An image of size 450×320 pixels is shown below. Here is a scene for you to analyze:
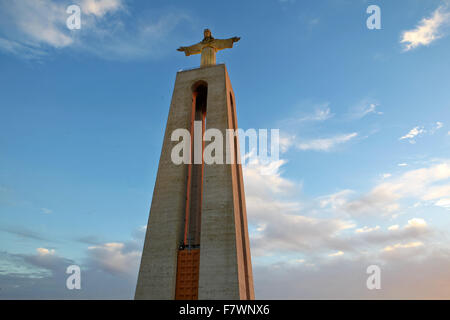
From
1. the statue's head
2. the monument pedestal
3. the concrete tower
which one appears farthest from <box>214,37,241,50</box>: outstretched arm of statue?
the monument pedestal

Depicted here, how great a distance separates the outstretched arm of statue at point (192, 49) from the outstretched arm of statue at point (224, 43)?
5.43 feet

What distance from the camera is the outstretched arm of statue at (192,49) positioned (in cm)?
3175

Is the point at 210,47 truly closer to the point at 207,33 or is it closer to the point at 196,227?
the point at 207,33

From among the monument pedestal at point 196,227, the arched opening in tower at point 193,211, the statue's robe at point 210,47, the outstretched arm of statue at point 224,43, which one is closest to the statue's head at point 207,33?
the statue's robe at point 210,47

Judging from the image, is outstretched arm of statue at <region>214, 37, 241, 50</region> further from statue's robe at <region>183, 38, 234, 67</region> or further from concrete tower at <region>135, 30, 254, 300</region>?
concrete tower at <region>135, 30, 254, 300</region>

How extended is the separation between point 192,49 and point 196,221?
17.0m

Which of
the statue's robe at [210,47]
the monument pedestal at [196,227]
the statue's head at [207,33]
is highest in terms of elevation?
the statue's head at [207,33]

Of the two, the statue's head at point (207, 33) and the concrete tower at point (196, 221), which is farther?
the statue's head at point (207, 33)

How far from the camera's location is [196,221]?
24.2 meters

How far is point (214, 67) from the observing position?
2789 cm

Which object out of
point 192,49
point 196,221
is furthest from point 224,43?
point 196,221

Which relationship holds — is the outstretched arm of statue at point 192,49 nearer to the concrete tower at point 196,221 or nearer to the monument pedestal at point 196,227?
the concrete tower at point 196,221
